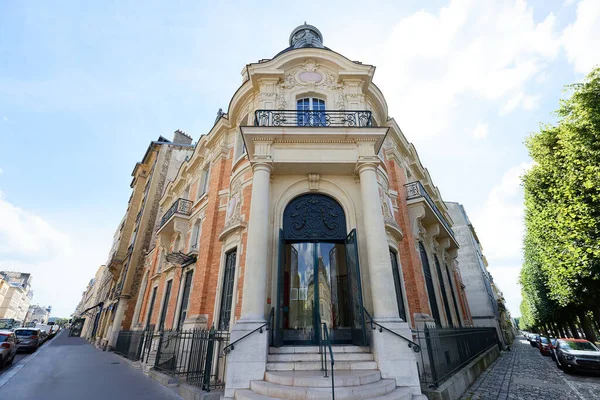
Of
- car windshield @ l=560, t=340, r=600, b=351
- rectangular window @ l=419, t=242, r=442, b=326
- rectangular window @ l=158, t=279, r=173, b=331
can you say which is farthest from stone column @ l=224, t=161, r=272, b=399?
car windshield @ l=560, t=340, r=600, b=351

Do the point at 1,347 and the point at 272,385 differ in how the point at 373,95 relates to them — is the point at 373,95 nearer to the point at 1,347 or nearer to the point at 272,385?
the point at 272,385

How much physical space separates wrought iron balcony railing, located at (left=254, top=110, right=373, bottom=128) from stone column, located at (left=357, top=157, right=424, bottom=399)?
201 cm

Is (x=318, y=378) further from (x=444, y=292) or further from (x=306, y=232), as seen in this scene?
(x=444, y=292)

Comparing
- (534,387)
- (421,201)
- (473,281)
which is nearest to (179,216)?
(421,201)

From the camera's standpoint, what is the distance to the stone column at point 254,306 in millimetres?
5695

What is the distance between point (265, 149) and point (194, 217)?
692 centimetres

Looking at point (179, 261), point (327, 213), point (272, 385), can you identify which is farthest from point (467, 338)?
point (179, 261)

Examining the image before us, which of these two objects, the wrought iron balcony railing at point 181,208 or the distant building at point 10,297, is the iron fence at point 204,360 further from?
the distant building at point 10,297

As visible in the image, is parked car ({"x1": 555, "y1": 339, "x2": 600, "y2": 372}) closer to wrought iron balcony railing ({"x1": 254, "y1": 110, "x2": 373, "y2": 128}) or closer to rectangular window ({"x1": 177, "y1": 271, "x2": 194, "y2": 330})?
wrought iron balcony railing ({"x1": 254, "y1": 110, "x2": 373, "y2": 128})

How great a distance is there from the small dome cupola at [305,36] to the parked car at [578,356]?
18.1 m

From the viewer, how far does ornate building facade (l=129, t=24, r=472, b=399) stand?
21.7 ft

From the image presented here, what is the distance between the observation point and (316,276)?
25.4 feet

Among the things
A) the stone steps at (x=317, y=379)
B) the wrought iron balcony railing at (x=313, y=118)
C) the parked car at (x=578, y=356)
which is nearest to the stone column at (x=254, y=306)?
the stone steps at (x=317, y=379)

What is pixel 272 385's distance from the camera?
17.0 feet
